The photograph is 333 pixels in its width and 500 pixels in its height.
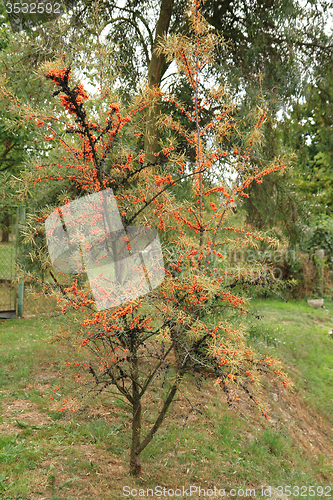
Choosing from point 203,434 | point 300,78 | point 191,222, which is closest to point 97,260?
point 191,222

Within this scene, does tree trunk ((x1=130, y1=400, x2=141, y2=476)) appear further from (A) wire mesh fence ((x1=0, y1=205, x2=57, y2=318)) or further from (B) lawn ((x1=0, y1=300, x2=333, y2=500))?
(A) wire mesh fence ((x1=0, y1=205, x2=57, y2=318))

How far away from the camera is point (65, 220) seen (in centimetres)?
236

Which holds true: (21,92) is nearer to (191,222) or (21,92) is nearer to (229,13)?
(191,222)

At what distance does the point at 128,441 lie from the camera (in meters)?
3.55

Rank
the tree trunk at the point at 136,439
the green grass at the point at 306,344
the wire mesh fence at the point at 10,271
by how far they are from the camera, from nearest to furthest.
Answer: the tree trunk at the point at 136,439, the green grass at the point at 306,344, the wire mesh fence at the point at 10,271

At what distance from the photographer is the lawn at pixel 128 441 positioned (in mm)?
2867

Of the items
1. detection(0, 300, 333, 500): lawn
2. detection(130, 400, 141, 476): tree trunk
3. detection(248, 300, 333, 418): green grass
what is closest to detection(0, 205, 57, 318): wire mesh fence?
detection(0, 300, 333, 500): lawn

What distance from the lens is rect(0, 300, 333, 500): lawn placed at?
2.87 meters

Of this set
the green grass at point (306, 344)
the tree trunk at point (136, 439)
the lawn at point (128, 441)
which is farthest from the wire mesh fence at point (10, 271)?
the green grass at point (306, 344)

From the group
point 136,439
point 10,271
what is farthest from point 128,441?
point 10,271

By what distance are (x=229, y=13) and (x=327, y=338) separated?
6897 mm

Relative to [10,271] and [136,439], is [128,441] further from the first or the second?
[10,271]

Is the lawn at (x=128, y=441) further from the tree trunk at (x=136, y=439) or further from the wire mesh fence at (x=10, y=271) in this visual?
the wire mesh fence at (x=10, y=271)

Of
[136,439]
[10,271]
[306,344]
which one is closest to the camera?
[136,439]
